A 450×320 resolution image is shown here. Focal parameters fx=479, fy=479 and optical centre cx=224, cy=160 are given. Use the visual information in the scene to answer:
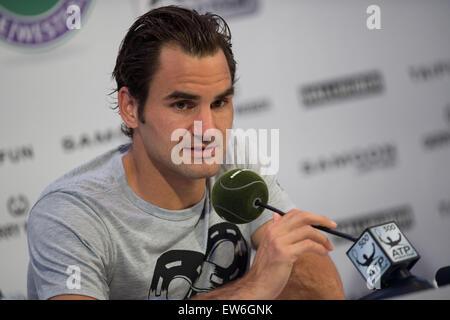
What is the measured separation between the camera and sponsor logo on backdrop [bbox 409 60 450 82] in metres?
2.36

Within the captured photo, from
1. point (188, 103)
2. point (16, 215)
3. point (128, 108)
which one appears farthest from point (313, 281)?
point (16, 215)

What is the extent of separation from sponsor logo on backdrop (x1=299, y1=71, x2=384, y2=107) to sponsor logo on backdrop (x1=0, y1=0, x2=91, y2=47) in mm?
1059

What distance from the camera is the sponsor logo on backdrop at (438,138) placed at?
2.36 m

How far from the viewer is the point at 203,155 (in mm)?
1278

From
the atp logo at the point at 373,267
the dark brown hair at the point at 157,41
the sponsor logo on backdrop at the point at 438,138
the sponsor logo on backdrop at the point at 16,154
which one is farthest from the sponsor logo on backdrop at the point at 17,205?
the sponsor logo on backdrop at the point at 438,138

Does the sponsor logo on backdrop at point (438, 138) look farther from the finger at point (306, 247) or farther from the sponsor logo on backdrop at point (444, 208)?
the finger at point (306, 247)

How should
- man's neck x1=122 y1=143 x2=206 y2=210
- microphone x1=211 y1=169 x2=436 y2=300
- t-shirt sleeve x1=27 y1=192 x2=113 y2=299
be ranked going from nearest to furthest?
microphone x1=211 y1=169 x2=436 y2=300 < t-shirt sleeve x1=27 y1=192 x2=113 y2=299 < man's neck x1=122 y1=143 x2=206 y2=210

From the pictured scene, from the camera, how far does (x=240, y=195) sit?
111 cm

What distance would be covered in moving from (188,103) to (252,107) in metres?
0.91

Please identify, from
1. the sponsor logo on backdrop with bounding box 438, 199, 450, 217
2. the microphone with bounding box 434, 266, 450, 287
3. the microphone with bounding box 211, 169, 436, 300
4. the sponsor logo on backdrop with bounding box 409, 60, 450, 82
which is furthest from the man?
A: the sponsor logo on backdrop with bounding box 409, 60, 450, 82

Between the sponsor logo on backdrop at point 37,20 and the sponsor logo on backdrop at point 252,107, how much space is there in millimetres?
758

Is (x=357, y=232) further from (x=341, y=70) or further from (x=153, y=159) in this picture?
(x=153, y=159)
